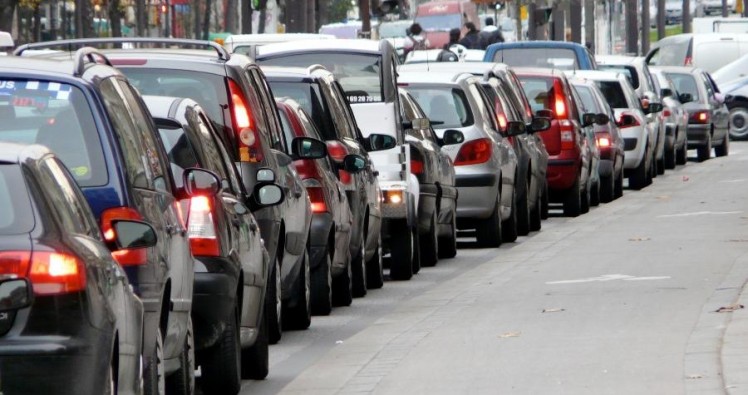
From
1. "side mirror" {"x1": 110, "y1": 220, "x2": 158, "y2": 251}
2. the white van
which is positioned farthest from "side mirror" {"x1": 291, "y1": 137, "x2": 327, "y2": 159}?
the white van

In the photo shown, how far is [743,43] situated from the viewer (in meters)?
52.8

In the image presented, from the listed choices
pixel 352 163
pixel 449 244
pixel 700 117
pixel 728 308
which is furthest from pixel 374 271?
pixel 700 117

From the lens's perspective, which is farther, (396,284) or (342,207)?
(396,284)

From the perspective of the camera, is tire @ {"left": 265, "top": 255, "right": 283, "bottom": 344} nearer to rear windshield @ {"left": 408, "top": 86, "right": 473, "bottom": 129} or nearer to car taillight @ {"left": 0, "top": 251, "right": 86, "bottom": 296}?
car taillight @ {"left": 0, "top": 251, "right": 86, "bottom": 296}

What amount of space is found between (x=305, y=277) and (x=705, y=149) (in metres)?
26.4

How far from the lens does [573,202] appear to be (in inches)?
945

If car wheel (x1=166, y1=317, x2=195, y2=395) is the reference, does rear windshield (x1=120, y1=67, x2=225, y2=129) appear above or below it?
above

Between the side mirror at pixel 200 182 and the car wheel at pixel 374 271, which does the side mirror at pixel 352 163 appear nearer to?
the car wheel at pixel 374 271

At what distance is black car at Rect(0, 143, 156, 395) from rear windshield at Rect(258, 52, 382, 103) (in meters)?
10.1

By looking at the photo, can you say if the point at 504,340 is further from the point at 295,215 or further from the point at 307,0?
the point at 307,0

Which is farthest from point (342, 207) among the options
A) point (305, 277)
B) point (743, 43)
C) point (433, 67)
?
point (743, 43)

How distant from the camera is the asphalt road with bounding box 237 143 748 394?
10.0m

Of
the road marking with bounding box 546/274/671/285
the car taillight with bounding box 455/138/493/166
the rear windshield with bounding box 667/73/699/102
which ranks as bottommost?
the road marking with bounding box 546/274/671/285

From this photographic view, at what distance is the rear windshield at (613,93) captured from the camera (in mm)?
29641
